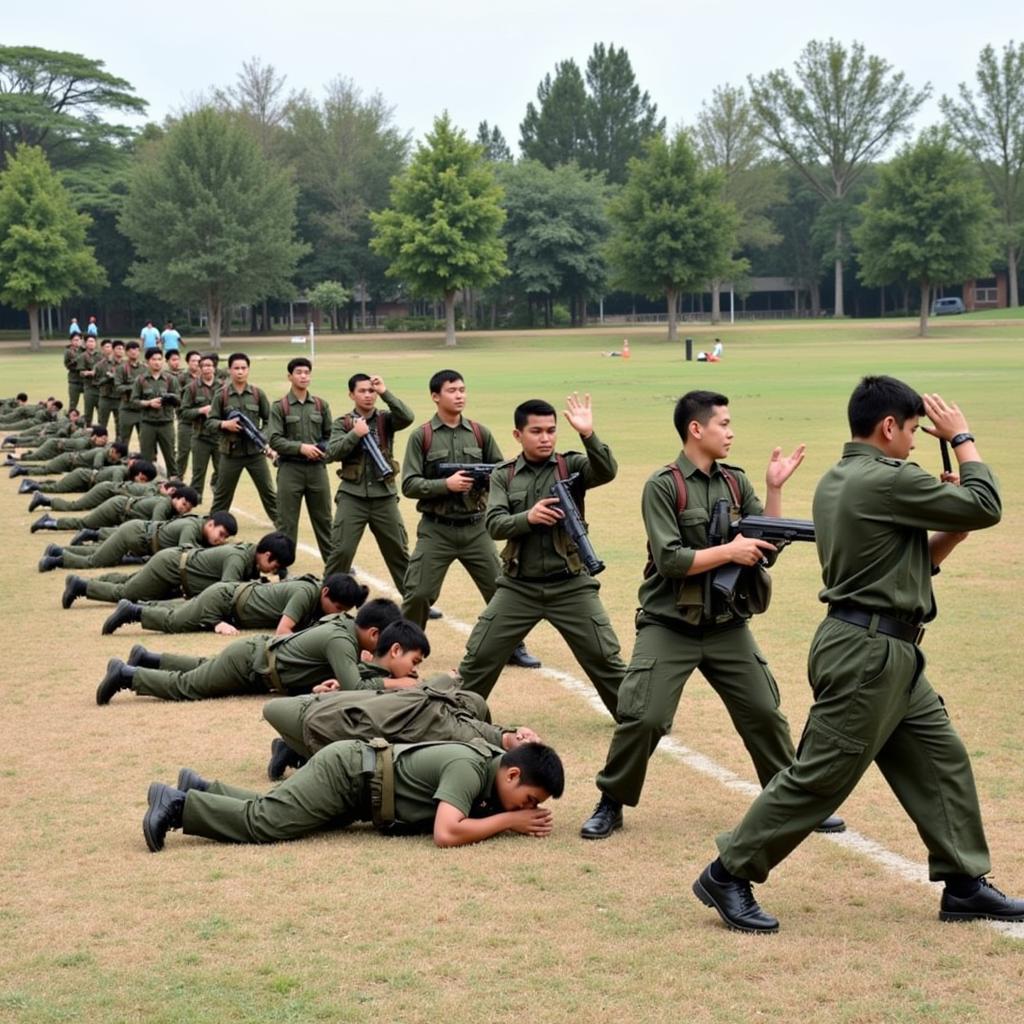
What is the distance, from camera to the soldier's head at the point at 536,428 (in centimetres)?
848

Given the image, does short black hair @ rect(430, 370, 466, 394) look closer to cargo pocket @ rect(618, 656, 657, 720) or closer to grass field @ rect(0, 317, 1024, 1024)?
grass field @ rect(0, 317, 1024, 1024)

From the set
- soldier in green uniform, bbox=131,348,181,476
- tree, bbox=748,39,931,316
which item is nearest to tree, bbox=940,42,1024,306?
tree, bbox=748,39,931,316

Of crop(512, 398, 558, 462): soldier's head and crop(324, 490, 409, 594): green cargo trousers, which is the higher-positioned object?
crop(512, 398, 558, 462): soldier's head

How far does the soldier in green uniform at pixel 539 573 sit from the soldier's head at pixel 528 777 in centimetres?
171

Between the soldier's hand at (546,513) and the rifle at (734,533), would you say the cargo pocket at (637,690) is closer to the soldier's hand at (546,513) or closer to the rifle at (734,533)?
the rifle at (734,533)

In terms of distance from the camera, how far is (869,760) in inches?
217

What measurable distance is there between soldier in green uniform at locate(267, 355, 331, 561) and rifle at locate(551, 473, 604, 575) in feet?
21.8

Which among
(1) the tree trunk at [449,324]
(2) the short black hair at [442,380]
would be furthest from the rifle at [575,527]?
(1) the tree trunk at [449,324]

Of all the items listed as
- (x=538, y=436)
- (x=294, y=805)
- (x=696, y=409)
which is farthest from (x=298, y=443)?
(x=696, y=409)

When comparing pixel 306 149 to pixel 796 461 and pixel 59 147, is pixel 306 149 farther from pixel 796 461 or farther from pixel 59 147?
pixel 796 461

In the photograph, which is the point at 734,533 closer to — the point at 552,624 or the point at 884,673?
the point at 884,673

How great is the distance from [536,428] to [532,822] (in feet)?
8.14

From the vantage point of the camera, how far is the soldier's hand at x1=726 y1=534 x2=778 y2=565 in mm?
6363

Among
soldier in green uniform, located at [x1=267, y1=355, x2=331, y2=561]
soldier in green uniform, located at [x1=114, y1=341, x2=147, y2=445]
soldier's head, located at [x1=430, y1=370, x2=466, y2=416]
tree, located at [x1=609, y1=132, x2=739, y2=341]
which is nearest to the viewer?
soldier's head, located at [x1=430, y1=370, x2=466, y2=416]
